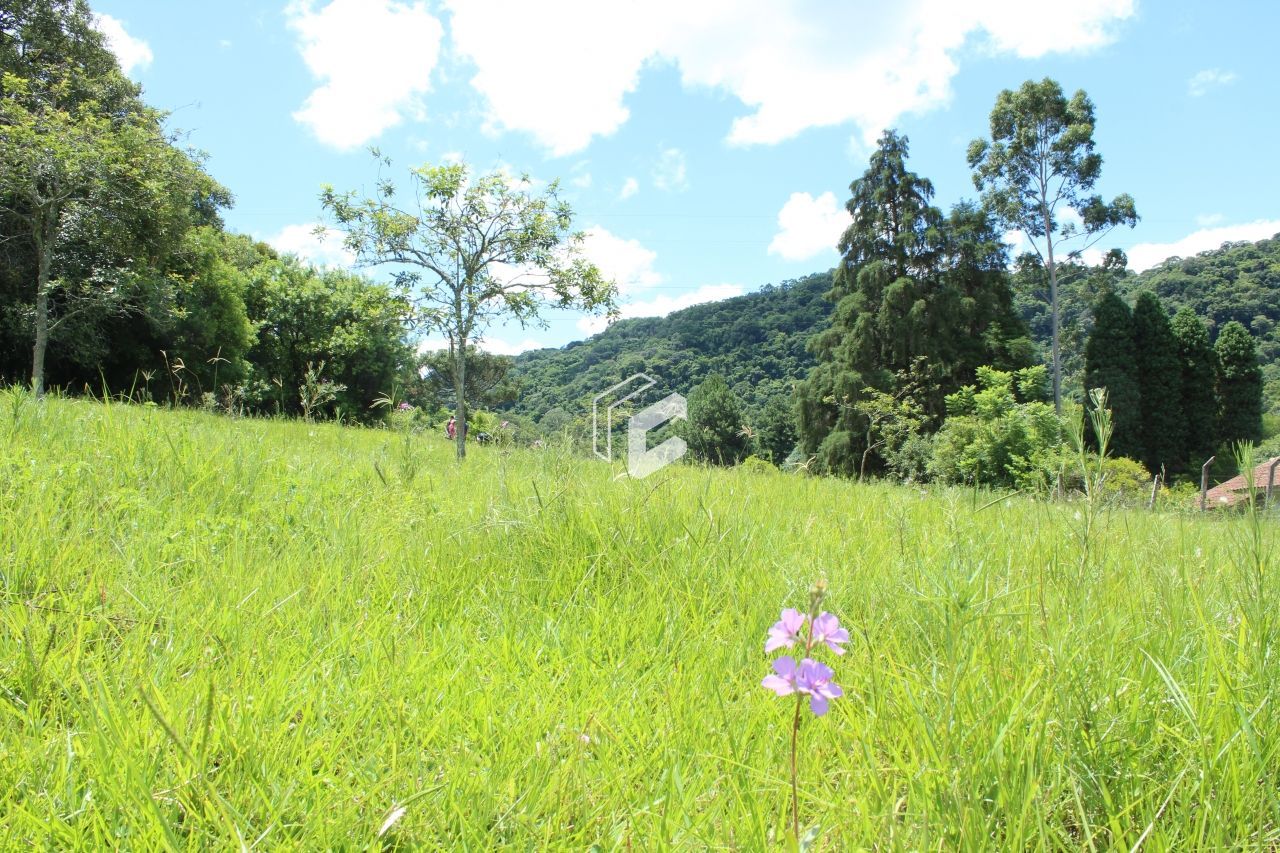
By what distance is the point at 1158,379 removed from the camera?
109ft

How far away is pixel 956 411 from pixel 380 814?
1066 inches

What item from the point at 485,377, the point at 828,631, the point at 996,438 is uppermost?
the point at 485,377

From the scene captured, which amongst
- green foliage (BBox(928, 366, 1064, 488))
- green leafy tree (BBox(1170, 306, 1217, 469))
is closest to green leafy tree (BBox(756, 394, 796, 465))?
green leafy tree (BBox(1170, 306, 1217, 469))

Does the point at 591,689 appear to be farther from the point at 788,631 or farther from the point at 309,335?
the point at 309,335

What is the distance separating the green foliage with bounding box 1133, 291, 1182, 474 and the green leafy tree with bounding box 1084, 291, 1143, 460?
56cm

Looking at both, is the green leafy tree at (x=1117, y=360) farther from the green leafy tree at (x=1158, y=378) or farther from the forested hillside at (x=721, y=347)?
A: the forested hillside at (x=721, y=347)

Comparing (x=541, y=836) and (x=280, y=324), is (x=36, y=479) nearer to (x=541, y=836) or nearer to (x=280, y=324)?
(x=541, y=836)

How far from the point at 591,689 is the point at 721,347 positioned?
5492cm

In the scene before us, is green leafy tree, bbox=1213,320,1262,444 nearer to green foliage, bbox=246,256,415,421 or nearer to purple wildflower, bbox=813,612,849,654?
green foliage, bbox=246,256,415,421

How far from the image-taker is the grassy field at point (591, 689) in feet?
3.36

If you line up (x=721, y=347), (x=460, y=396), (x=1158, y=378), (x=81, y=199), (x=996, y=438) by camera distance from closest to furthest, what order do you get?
(x=460, y=396), (x=81, y=199), (x=996, y=438), (x=1158, y=378), (x=721, y=347)

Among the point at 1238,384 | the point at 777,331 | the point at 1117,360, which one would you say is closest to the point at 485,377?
the point at 777,331

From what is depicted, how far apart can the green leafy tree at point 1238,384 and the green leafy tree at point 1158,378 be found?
9.49 feet

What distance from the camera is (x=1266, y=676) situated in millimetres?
1298
